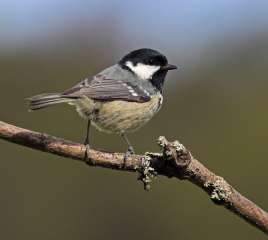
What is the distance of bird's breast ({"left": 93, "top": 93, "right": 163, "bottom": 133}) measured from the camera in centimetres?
419

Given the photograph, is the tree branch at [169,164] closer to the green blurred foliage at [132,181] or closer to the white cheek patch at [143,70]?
the white cheek patch at [143,70]

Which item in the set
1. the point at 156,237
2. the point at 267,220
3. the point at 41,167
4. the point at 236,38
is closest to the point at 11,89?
the point at 41,167

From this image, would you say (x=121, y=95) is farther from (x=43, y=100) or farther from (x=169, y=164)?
(x=169, y=164)

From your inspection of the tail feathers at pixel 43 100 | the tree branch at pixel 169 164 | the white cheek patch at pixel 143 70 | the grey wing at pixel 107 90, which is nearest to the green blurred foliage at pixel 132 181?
the white cheek patch at pixel 143 70

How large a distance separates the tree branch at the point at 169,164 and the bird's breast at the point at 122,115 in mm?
970

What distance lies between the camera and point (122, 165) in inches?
123

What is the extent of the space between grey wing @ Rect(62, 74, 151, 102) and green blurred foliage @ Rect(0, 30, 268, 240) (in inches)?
61.4

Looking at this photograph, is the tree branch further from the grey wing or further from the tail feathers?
the grey wing

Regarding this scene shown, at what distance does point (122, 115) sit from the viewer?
14.0 feet

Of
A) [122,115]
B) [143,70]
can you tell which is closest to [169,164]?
[122,115]

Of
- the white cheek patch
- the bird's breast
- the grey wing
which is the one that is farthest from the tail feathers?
the white cheek patch

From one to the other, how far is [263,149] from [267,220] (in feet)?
11.6

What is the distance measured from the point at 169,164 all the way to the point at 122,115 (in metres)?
1.30

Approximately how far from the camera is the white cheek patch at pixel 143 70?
475cm
